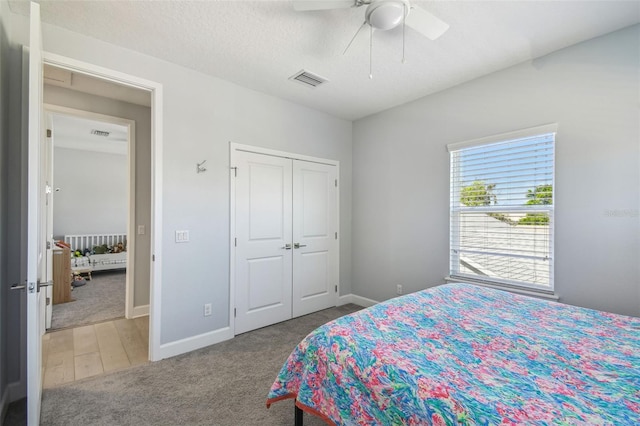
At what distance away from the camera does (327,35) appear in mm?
2305

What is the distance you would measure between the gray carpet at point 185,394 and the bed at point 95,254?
4.23 meters

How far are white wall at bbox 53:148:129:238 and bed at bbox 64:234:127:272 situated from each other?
0.17m

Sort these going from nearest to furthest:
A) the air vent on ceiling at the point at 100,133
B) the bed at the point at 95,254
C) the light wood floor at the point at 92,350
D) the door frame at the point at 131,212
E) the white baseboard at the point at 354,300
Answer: the light wood floor at the point at 92,350 < the door frame at the point at 131,212 < the white baseboard at the point at 354,300 < the air vent on ceiling at the point at 100,133 < the bed at the point at 95,254

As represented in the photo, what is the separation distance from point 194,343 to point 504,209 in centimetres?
328

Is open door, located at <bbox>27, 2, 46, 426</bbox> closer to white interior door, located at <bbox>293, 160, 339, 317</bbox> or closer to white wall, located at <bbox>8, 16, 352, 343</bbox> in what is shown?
white wall, located at <bbox>8, 16, 352, 343</bbox>

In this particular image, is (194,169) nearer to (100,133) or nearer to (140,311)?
(140,311)

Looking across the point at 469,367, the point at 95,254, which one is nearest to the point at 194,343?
the point at 469,367

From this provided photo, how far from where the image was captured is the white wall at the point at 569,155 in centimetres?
220

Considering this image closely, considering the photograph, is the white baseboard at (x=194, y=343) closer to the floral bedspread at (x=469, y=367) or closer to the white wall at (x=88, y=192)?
the floral bedspread at (x=469, y=367)

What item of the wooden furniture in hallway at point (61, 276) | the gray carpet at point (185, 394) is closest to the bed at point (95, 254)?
the wooden furniture in hallway at point (61, 276)

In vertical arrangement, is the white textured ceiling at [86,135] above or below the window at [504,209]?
above

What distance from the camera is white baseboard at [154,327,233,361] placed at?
2.70 metres

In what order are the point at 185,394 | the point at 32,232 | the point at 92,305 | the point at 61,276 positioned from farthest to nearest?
the point at 61,276
the point at 92,305
the point at 185,394
the point at 32,232

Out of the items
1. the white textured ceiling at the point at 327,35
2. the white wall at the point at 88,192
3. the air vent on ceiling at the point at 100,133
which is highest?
the air vent on ceiling at the point at 100,133
